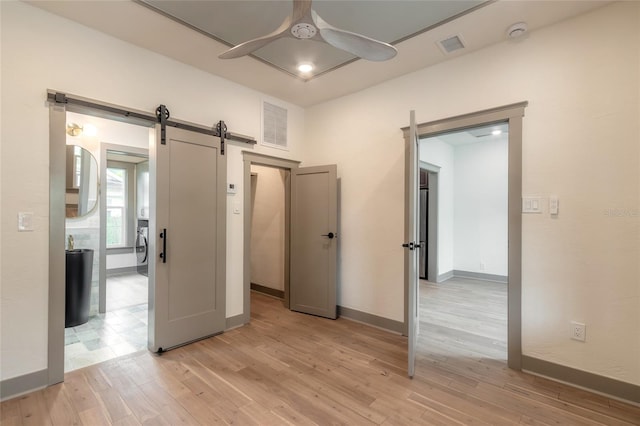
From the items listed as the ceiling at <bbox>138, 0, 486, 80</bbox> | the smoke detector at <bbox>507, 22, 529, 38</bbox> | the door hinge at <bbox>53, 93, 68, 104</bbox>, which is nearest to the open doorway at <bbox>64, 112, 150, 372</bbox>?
the door hinge at <bbox>53, 93, 68, 104</bbox>

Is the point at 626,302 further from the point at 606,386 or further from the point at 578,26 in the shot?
the point at 578,26

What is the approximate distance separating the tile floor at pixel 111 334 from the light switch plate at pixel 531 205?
3.86 meters

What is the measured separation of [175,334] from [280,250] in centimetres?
205

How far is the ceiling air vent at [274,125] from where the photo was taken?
386 centimetres

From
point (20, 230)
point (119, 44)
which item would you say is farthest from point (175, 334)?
point (119, 44)

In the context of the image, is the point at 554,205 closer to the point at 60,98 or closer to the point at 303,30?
the point at 303,30

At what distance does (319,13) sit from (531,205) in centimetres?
240

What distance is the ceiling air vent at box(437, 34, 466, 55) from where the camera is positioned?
2.66 meters

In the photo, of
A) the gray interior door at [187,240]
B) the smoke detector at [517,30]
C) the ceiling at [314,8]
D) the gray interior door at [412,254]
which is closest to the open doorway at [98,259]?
the gray interior door at [187,240]

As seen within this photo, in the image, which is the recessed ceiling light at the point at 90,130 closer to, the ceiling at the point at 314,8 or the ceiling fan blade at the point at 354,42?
the ceiling at the point at 314,8

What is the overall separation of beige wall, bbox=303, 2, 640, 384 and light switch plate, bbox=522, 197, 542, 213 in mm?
58

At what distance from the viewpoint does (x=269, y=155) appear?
153 inches

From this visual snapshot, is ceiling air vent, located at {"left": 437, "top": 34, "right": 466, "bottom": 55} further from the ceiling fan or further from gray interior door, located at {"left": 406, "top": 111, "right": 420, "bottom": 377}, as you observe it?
the ceiling fan

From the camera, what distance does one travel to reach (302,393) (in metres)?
2.21
